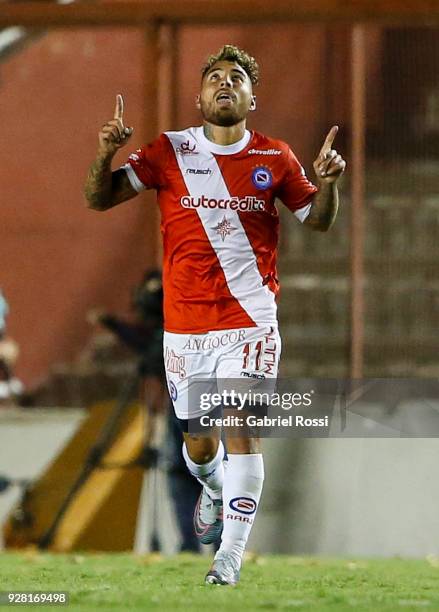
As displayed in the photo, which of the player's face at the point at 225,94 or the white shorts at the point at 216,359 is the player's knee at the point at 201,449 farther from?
the player's face at the point at 225,94

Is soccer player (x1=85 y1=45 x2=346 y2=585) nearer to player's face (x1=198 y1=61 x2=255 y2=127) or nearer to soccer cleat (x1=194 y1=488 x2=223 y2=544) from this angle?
player's face (x1=198 y1=61 x2=255 y2=127)

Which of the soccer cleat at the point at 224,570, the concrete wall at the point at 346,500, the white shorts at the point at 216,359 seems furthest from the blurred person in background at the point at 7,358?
the soccer cleat at the point at 224,570

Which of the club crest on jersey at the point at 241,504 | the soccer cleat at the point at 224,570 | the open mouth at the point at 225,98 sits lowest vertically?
the soccer cleat at the point at 224,570

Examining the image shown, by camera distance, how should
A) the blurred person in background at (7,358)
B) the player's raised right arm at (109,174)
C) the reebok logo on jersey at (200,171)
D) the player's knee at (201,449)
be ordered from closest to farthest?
the player's raised right arm at (109,174) < the reebok logo on jersey at (200,171) < the player's knee at (201,449) < the blurred person in background at (7,358)

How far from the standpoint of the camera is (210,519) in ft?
25.8

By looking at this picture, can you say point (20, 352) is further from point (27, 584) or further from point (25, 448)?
point (27, 584)

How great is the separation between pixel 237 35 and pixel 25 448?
10.2ft

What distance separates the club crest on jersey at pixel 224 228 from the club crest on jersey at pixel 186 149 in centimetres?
33

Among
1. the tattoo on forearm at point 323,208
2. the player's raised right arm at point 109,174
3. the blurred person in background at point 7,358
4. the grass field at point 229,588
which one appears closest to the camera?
the grass field at point 229,588

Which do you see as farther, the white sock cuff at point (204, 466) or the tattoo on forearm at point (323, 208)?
the white sock cuff at point (204, 466)

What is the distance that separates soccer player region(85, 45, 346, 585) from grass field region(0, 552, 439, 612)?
43cm

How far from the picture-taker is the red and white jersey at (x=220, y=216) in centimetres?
732

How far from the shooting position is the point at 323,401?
33.6 ft

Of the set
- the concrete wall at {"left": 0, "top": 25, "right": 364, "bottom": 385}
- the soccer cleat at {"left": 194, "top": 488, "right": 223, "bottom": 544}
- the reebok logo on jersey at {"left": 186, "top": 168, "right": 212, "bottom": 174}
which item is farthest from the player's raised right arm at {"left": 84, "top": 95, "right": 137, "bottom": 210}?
the concrete wall at {"left": 0, "top": 25, "right": 364, "bottom": 385}
